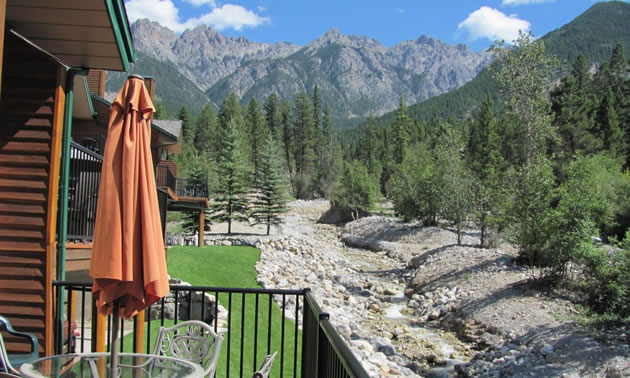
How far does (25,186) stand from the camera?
4.61 meters

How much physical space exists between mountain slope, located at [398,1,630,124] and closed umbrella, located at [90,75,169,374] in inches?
4856

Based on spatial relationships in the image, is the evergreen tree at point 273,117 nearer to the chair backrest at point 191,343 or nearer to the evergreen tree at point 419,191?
the evergreen tree at point 419,191

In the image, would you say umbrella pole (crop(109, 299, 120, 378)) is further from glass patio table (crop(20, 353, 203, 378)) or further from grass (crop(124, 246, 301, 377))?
grass (crop(124, 246, 301, 377))

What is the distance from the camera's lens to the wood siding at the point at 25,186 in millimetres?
4496

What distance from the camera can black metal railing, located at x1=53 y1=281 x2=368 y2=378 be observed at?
328 centimetres

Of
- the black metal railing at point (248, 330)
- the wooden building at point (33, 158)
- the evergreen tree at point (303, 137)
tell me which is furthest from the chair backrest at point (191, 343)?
the evergreen tree at point (303, 137)

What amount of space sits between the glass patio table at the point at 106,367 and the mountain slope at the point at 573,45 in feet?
404

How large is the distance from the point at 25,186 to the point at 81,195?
4463 millimetres

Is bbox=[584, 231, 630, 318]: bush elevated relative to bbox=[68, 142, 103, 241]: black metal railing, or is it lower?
lower

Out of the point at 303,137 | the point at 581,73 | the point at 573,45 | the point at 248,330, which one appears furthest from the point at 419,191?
the point at 573,45

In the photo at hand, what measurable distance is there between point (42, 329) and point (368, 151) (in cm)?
7199

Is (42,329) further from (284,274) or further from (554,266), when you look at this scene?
(284,274)

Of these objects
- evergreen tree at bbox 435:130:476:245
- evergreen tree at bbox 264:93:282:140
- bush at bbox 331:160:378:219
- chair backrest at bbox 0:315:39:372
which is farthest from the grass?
evergreen tree at bbox 264:93:282:140

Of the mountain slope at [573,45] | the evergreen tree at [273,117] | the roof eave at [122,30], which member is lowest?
the roof eave at [122,30]
